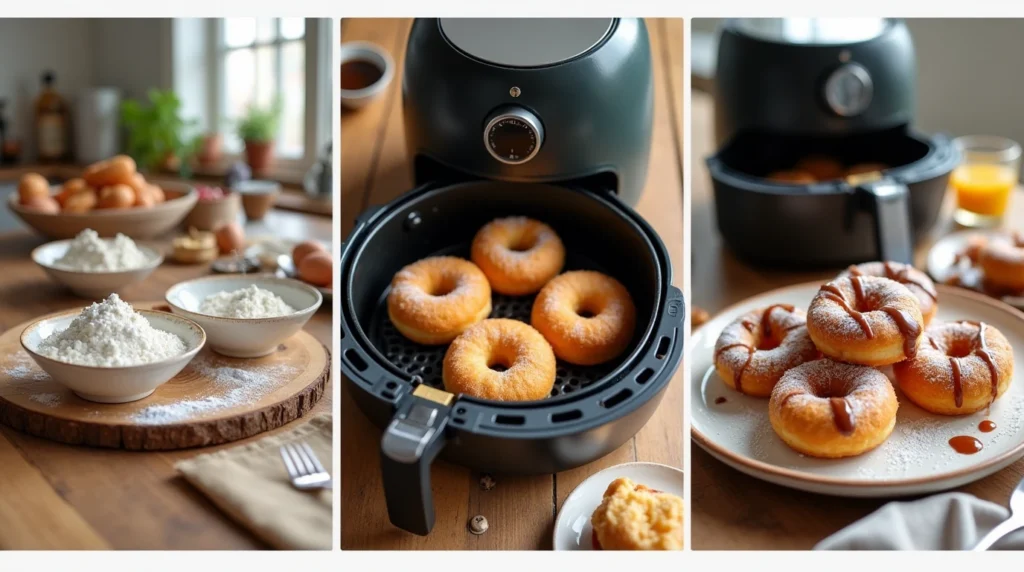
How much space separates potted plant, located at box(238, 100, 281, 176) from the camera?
231 centimetres

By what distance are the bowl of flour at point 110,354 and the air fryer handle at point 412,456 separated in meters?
0.26

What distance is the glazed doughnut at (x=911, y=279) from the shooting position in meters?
0.97

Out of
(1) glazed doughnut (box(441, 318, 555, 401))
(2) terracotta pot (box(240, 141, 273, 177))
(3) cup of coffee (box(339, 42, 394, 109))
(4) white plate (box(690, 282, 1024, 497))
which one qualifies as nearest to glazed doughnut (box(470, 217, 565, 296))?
(1) glazed doughnut (box(441, 318, 555, 401))

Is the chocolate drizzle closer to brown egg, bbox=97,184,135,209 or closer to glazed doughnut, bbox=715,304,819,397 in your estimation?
glazed doughnut, bbox=715,304,819,397

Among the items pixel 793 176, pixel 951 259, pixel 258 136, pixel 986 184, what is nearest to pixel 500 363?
pixel 793 176

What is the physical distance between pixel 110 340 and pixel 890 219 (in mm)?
963

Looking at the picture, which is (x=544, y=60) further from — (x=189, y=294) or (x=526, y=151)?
(x=189, y=294)

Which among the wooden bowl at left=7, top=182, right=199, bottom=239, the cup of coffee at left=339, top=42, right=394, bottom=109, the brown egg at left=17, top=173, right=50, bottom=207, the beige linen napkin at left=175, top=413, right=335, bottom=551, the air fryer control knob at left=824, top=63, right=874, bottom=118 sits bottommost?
the beige linen napkin at left=175, top=413, right=335, bottom=551

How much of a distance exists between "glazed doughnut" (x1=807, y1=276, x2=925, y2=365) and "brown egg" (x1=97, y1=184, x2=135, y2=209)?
1097 mm

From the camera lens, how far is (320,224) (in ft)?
5.74

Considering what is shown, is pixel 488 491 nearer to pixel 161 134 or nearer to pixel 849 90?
pixel 849 90

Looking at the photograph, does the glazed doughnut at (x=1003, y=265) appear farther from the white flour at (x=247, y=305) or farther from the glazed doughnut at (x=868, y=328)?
the white flour at (x=247, y=305)

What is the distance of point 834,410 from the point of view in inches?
31.9

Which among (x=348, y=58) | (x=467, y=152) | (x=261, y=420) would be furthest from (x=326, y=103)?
(x=261, y=420)
